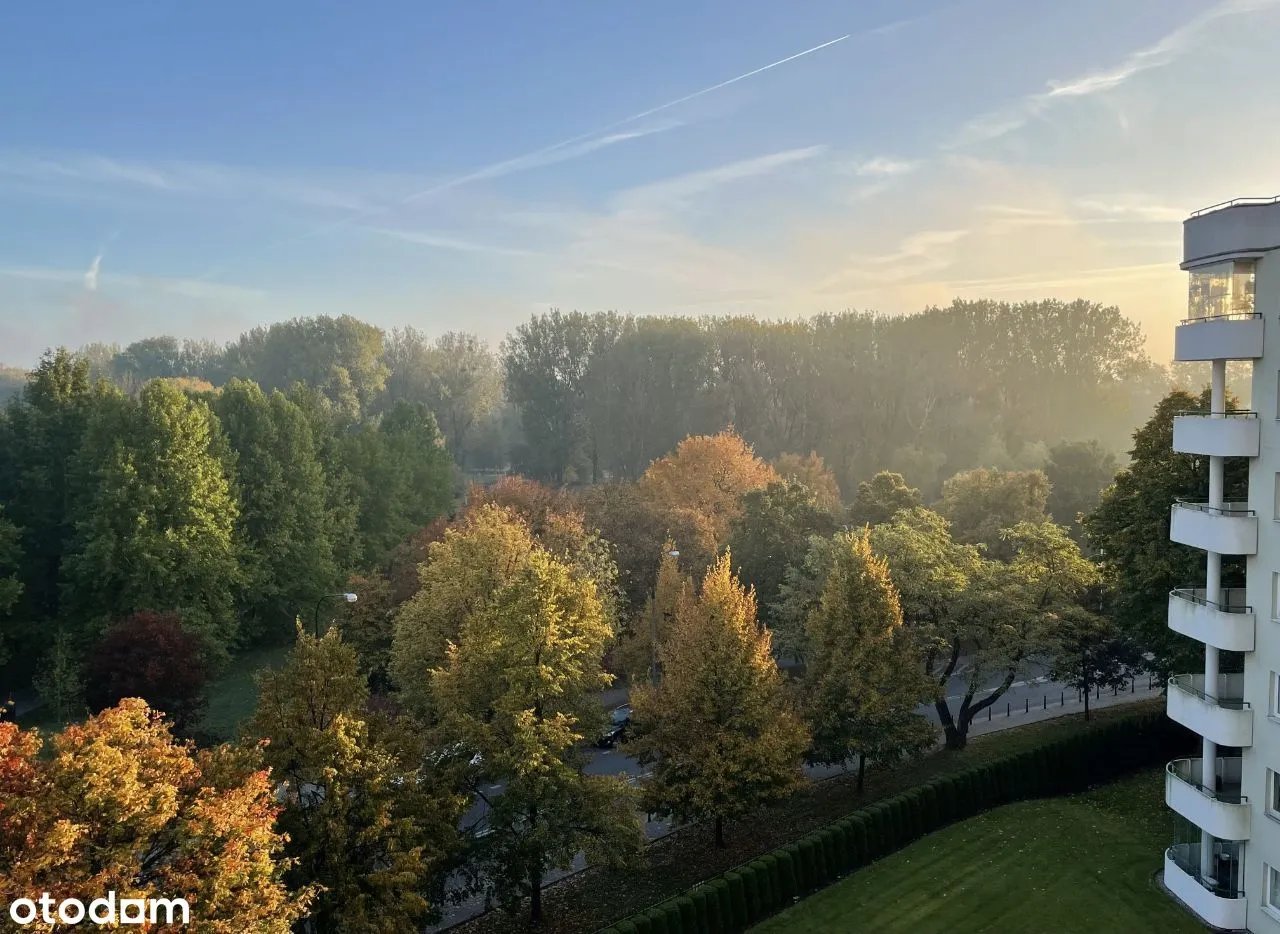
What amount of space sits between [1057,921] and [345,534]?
4746 cm

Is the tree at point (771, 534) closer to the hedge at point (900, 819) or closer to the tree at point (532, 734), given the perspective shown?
the hedge at point (900, 819)

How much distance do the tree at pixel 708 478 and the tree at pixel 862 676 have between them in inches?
971

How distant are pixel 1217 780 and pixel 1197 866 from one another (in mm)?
2545

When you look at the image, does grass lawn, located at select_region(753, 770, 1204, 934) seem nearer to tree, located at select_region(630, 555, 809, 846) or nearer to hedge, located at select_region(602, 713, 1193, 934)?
hedge, located at select_region(602, 713, 1193, 934)

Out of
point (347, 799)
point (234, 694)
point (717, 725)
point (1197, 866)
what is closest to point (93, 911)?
point (347, 799)

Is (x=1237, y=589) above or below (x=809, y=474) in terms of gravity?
above

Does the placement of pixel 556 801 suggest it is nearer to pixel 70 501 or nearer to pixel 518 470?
pixel 70 501

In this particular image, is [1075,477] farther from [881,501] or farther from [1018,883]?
[1018,883]

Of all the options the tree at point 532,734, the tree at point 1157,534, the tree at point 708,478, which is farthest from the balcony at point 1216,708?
the tree at point 708,478

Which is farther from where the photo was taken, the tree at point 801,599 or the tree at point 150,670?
the tree at point 801,599

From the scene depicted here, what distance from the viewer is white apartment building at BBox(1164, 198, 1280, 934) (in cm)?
2141

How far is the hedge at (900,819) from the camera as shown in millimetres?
23391

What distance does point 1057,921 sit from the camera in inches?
923

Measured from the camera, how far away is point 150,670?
34188 mm
